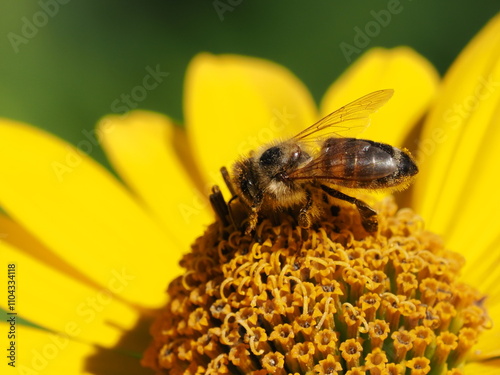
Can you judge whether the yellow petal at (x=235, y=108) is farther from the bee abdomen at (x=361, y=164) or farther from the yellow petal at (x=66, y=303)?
the bee abdomen at (x=361, y=164)

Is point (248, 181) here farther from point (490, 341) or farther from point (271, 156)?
point (490, 341)

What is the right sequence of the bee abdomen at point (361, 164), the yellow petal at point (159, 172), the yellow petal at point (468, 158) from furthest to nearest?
1. the yellow petal at point (159, 172)
2. the yellow petal at point (468, 158)
3. the bee abdomen at point (361, 164)

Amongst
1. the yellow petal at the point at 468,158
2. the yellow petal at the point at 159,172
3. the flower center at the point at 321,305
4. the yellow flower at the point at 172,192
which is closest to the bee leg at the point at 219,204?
the flower center at the point at 321,305

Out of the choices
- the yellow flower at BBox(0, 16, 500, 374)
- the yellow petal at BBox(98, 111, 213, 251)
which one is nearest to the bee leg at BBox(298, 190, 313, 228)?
the yellow flower at BBox(0, 16, 500, 374)

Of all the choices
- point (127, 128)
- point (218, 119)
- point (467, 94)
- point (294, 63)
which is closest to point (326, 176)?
point (467, 94)

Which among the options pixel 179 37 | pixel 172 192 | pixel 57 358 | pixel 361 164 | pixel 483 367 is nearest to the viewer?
pixel 361 164

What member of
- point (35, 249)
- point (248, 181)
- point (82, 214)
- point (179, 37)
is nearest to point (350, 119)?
point (248, 181)
